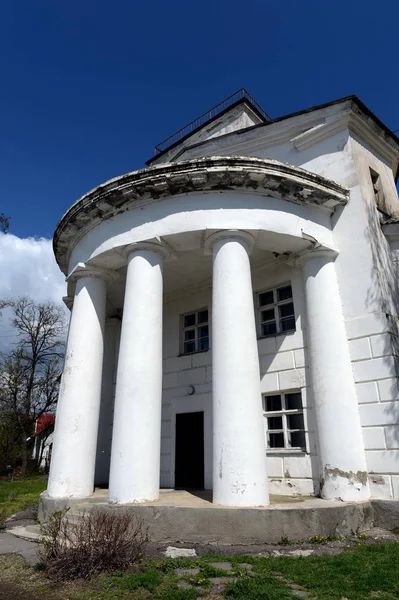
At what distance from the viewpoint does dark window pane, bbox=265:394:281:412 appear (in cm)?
1079

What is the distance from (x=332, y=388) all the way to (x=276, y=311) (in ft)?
9.62

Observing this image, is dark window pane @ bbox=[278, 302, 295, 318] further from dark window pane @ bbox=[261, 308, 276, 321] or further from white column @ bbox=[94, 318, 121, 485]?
white column @ bbox=[94, 318, 121, 485]

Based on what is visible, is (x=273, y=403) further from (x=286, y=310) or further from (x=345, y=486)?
(x=345, y=486)

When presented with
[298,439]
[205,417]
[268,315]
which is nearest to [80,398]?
[205,417]

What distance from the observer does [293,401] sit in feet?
34.4

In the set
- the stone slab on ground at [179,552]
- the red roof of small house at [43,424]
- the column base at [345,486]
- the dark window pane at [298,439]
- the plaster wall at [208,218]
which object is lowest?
the stone slab on ground at [179,552]

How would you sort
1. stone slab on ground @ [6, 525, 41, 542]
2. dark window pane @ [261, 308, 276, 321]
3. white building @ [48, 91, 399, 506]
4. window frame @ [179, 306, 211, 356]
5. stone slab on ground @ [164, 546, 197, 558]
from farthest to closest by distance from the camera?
window frame @ [179, 306, 211, 356] < dark window pane @ [261, 308, 276, 321] < white building @ [48, 91, 399, 506] < stone slab on ground @ [6, 525, 41, 542] < stone slab on ground @ [164, 546, 197, 558]

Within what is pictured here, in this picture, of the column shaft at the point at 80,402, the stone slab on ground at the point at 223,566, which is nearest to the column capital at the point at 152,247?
the column shaft at the point at 80,402

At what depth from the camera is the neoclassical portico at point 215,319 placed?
8109 mm

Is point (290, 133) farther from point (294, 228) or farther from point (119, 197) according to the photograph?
point (119, 197)

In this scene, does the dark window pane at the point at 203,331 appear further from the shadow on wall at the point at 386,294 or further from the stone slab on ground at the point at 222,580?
the stone slab on ground at the point at 222,580

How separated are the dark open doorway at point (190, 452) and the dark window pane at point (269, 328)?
304 cm

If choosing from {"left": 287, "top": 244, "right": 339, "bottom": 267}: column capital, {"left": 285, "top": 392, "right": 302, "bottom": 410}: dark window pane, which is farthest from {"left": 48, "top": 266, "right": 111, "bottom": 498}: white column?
{"left": 287, "top": 244, "right": 339, "bottom": 267}: column capital

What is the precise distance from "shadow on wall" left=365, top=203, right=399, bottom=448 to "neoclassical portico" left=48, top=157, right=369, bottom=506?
796mm
